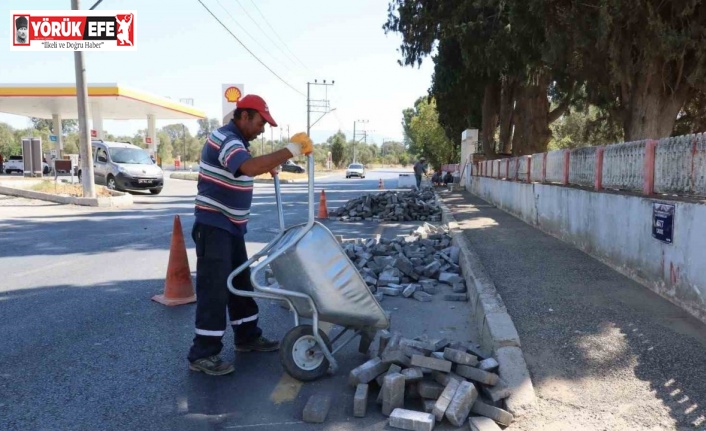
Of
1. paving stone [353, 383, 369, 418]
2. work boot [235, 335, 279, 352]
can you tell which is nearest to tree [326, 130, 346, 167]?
work boot [235, 335, 279, 352]

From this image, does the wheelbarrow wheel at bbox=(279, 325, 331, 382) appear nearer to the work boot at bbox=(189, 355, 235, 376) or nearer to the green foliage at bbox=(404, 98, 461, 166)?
the work boot at bbox=(189, 355, 235, 376)

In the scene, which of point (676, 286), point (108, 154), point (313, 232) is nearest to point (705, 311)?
point (676, 286)

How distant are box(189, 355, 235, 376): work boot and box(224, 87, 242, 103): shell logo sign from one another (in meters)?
5.58

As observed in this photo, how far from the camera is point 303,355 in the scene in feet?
12.0

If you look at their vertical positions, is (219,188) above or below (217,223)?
above

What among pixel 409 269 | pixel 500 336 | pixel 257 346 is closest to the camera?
pixel 500 336

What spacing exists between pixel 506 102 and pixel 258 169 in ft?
79.3

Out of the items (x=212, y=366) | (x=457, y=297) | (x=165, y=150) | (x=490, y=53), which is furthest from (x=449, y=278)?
(x=165, y=150)

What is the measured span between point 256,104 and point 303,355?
173 cm

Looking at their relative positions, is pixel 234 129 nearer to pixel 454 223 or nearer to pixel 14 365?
pixel 14 365

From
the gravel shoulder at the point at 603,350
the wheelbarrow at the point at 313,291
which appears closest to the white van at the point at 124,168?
the gravel shoulder at the point at 603,350

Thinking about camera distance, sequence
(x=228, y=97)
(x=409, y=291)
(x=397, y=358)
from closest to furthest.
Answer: (x=397, y=358) < (x=409, y=291) < (x=228, y=97)

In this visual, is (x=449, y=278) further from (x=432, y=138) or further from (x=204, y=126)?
(x=204, y=126)

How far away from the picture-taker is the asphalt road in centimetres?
312
